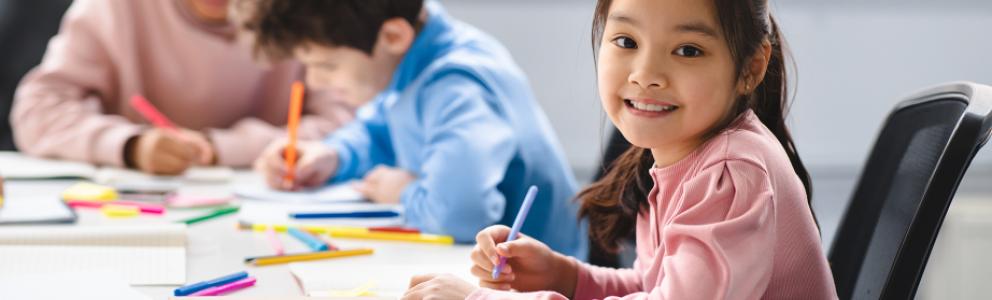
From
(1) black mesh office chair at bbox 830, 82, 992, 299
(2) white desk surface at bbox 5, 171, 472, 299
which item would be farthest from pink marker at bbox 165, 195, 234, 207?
(1) black mesh office chair at bbox 830, 82, 992, 299

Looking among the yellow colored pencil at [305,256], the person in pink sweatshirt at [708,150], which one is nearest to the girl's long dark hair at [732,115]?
the person in pink sweatshirt at [708,150]

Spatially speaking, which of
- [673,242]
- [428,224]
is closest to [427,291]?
[673,242]

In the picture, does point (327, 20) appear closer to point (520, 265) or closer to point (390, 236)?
point (390, 236)

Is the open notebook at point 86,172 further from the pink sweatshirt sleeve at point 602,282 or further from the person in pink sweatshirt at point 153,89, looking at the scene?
the pink sweatshirt sleeve at point 602,282

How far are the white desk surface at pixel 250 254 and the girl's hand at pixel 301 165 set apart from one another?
8.4 inches

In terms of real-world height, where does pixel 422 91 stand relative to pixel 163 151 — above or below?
above

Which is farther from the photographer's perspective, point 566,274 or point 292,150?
point 292,150

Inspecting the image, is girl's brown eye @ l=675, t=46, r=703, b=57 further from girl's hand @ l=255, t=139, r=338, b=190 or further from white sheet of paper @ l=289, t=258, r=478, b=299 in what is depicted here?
girl's hand @ l=255, t=139, r=338, b=190

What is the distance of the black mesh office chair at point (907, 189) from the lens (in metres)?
0.79

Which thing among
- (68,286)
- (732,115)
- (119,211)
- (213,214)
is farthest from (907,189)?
(119,211)

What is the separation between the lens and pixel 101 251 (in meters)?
1.06

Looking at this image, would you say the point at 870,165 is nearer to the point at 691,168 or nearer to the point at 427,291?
the point at 691,168

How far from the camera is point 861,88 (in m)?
2.86

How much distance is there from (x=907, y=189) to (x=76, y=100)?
5.05ft
